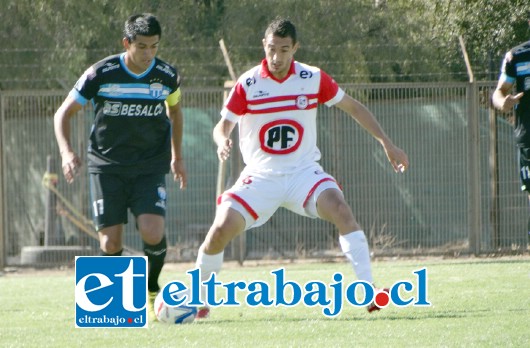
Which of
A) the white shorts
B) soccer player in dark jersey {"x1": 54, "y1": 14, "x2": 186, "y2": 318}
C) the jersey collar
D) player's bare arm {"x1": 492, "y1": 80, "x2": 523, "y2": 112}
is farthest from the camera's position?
player's bare arm {"x1": 492, "y1": 80, "x2": 523, "y2": 112}

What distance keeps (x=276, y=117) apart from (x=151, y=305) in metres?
1.72

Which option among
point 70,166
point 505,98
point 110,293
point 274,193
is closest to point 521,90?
point 505,98

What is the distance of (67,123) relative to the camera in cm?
877

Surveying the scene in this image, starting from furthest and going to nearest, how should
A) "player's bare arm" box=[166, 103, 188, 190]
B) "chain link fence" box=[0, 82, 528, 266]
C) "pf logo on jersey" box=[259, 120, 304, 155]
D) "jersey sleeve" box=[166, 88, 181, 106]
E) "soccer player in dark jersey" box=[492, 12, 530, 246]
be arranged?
1. "chain link fence" box=[0, 82, 528, 266]
2. "soccer player in dark jersey" box=[492, 12, 530, 246]
3. "player's bare arm" box=[166, 103, 188, 190]
4. "jersey sleeve" box=[166, 88, 181, 106]
5. "pf logo on jersey" box=[259, 120, 304, 155]

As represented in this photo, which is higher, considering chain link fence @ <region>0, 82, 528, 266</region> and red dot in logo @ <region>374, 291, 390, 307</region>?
chain link fence @ <region>0, 82, 528, 266</region>

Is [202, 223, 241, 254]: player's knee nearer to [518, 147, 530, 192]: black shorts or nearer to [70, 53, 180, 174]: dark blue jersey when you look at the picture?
[70, 53, 180, 174]: dark blue jersey

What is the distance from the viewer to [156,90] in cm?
884

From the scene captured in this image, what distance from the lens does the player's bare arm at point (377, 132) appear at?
8297 mm

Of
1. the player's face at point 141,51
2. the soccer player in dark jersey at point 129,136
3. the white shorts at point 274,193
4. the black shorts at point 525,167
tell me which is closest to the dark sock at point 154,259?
the soccer player in dark jersey at point 129,136

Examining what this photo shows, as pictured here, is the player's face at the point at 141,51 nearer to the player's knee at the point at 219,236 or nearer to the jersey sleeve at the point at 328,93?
the jersey sleeve at the point at 328,93

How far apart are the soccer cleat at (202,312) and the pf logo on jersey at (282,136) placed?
1.26 meters

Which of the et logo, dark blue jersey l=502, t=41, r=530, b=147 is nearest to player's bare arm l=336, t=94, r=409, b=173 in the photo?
the et logo

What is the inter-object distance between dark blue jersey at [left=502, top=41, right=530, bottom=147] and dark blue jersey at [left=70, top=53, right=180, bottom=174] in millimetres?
3581

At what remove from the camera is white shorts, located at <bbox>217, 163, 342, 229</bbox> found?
8367mm
